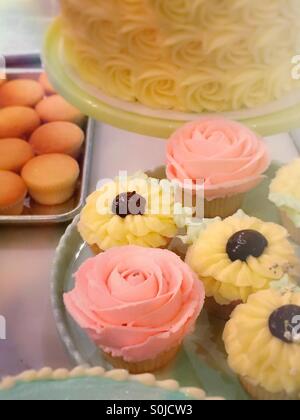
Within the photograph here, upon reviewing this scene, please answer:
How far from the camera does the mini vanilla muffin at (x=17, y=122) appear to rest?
1.38 metres

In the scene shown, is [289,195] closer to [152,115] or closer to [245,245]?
[245,245]

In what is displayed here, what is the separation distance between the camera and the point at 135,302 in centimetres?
85

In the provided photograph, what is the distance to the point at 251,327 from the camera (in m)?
0.86

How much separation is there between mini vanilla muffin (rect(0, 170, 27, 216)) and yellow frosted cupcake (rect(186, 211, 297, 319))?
14.6 inches

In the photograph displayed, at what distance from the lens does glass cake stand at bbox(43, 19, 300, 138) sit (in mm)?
1183

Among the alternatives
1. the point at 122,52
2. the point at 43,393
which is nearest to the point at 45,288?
the point at 43,393

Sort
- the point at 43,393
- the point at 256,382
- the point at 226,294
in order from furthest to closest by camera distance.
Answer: the point at 226,294 → the point at 256,382 → the point at 43,393

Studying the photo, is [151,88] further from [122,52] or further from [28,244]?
[28,244]

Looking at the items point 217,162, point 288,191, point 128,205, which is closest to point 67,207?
point 128,205

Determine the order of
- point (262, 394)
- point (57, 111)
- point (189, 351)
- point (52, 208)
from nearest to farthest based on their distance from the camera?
1. point (262, 394)
2. point (189, 351)
3. point (52, 208)
4. point (57, 111)

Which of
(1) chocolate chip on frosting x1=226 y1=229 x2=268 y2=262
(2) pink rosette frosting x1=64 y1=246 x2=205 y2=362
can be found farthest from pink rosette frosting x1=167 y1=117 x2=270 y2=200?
(2) pink rosette frosting x1=64 y1=246 x2=205 y2=362

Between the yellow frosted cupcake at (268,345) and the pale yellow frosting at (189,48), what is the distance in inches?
18.5

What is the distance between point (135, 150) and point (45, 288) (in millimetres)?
412

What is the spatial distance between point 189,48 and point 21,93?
52cm
